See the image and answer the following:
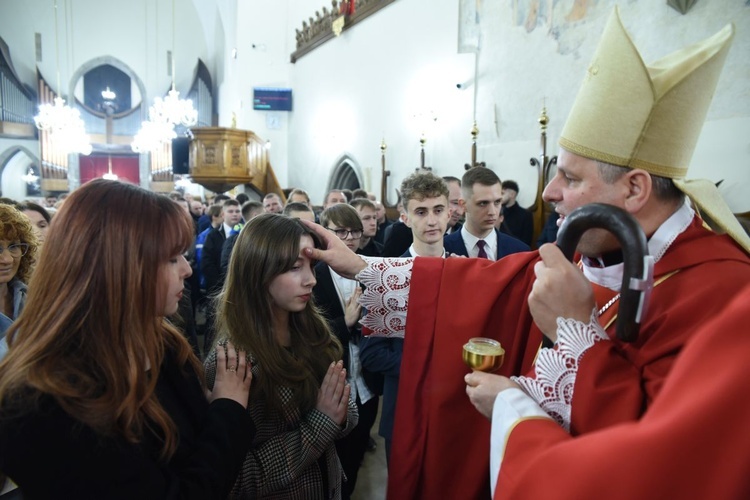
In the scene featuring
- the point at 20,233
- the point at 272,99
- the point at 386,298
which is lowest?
the point at 386,298

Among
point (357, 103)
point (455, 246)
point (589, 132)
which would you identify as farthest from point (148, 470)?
point (357, 103)

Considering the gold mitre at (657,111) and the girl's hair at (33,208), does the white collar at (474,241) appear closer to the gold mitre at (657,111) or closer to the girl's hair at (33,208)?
the gold mitre at (657,111)

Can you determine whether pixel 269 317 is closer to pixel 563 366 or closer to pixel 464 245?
pixel 563 366

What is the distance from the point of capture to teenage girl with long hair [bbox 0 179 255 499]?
95 cm

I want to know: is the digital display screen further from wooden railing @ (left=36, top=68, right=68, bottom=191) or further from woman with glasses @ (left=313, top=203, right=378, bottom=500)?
woman with glasses @ (left=313, top=203, right=378, bottom=500)

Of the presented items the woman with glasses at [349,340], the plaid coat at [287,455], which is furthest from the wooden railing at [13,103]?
the plaid coat at [287,455]

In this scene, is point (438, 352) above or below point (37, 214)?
below

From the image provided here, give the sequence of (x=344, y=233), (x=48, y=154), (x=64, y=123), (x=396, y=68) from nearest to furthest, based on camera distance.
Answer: (x=344, y=233), (x=396, y=68), (x=64, y=123), (x=48, y=154)

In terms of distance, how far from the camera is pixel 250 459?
1.51 m

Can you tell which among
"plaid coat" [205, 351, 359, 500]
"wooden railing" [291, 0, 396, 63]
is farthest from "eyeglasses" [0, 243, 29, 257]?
"wooden railing" [291, 0, 396, 63]

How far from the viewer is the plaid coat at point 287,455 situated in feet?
4.95

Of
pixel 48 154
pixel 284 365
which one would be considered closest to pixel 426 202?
pixel 284 365

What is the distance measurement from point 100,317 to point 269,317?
76cm

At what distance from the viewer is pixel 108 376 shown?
105 centimetres
